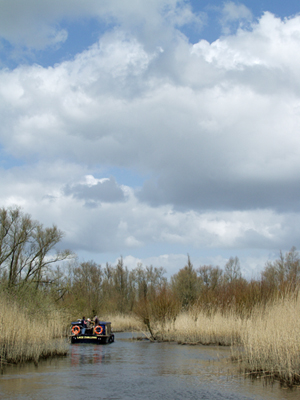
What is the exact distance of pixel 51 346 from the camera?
20.5 metres

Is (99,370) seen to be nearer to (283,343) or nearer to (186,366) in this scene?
(186,366)

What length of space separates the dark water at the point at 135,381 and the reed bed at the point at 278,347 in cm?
57

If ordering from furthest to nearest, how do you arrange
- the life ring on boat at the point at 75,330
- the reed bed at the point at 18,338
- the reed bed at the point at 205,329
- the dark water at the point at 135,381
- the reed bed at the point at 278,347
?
the life ring on boat at the point at 75,330 → the reed bed at the point at 205,329 → the reed bed at the point at 18,338 → the reed bed at the point at 278,347 → the dark water at the point at 135,381

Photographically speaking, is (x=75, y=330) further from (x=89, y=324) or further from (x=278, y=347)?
(x=278, y=347)

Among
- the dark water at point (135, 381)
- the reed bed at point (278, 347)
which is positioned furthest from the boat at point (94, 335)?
the reed bed at point (278, 347)

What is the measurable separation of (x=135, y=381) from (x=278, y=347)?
4.42m

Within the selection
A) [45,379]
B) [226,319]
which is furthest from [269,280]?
[45,379]

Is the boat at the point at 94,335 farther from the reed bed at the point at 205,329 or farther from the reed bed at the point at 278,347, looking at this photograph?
the reed bed at the point at 278,347

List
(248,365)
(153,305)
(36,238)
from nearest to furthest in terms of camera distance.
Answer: (248,365), (153,305), (36,238)

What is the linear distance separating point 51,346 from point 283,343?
1164 centimetres

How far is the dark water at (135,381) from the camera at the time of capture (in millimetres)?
11375

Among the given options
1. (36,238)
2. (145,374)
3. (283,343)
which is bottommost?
(145,374)

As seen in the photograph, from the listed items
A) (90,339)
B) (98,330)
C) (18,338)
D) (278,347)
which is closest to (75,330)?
(90,339)

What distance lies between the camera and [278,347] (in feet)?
42.0
